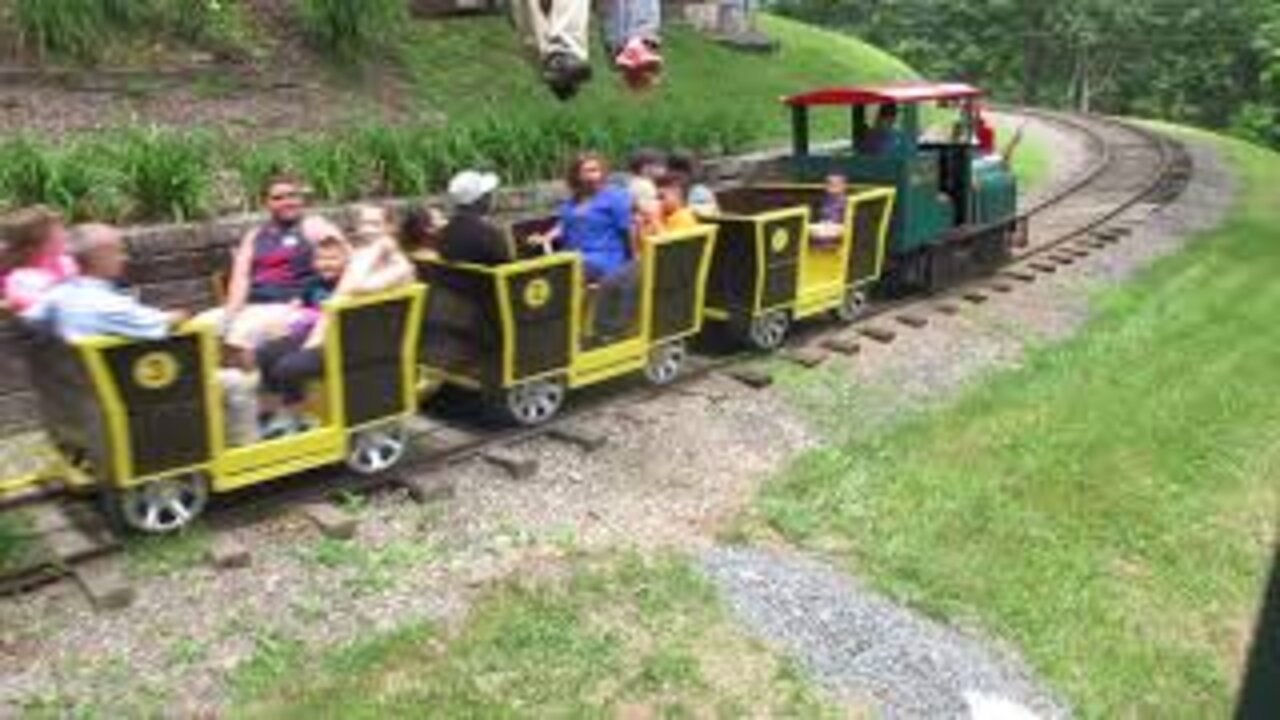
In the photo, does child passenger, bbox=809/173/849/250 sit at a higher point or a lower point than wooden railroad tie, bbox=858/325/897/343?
higher

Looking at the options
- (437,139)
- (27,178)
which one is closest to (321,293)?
(27,178)

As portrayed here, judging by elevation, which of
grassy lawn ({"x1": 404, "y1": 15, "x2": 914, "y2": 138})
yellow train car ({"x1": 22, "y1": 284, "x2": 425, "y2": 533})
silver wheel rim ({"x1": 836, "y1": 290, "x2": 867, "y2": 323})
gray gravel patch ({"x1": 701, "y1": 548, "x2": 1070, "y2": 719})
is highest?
grassy lawn ({"x1": 404, "y1": 15, "x2": 914, "y2": 138})

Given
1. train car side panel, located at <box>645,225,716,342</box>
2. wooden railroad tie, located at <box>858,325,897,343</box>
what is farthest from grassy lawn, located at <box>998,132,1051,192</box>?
train car side panel, located at <box>645,225,716,342</box>

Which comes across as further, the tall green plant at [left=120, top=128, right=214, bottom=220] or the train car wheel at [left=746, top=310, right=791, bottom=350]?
the train car wheel at [left=746, top=310, right=791, bottom=350]

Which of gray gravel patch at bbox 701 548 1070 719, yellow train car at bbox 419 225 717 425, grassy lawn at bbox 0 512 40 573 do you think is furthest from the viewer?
yellow train car at bbox 419 225 717 425

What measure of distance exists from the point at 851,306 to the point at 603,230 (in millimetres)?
3484

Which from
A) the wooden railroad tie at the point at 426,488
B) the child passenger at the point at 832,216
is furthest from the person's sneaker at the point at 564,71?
the child passenger at the point at 832,216

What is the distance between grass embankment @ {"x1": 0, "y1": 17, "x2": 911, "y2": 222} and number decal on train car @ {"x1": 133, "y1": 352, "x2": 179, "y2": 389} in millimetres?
3197

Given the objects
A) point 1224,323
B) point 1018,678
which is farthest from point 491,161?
point 1018,678

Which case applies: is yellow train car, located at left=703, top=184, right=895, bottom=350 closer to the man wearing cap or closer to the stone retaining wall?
the man wearing cap

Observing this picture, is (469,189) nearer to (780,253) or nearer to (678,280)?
(678,280)

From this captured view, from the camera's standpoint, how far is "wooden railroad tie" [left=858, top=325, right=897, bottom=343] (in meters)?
12.1

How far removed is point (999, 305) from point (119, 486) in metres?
8.88

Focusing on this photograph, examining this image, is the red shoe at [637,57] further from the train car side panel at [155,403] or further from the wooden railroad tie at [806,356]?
the wooden railroad tie at [806,356]
